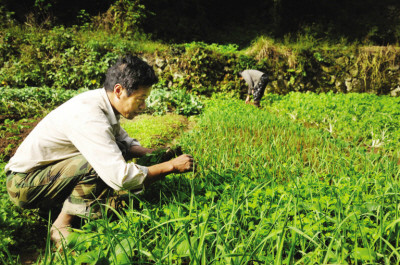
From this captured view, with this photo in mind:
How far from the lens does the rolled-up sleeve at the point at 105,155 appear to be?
5.08ft

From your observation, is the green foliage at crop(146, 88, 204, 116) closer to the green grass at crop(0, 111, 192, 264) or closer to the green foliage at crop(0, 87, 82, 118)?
the green foliage at crop(0, 87, 82, 118)

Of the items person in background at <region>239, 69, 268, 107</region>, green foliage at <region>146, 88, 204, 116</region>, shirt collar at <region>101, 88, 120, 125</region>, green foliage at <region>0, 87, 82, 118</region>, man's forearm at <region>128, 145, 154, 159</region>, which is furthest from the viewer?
person in background at <region>239, 69, 268, 107</region>

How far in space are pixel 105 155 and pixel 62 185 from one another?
0.51m

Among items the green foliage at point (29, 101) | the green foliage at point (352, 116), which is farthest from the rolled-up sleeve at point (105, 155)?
the green foliage at point (29, 101)

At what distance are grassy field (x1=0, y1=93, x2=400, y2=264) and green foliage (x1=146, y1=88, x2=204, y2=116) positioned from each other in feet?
5.30

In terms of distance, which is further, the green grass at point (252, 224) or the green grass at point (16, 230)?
the green grass at point (16, 230)

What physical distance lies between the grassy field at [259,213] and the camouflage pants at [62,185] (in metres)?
0.19

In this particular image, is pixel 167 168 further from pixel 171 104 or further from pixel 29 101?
pixel 29 101

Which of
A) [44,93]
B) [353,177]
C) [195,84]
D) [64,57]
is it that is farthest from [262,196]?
[64,57]

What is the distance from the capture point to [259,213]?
159cm

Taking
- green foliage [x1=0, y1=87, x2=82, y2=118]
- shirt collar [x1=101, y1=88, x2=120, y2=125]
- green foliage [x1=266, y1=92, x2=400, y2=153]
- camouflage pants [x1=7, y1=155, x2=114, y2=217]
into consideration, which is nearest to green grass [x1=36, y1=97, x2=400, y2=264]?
camouflage pants [x1=7, y1=155, x2=114, y2=217]

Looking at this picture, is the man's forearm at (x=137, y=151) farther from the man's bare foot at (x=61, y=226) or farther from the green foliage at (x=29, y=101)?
the green foliage at (x=29, y=101)

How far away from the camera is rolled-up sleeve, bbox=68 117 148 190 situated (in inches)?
61.0

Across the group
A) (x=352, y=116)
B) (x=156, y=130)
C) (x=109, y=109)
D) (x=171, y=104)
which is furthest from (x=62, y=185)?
(x=352, y=116)
